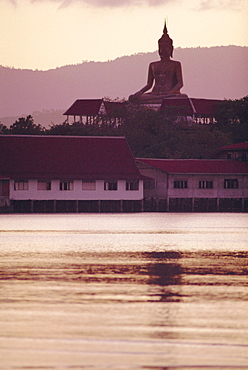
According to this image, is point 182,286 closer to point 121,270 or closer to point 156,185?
point 121,270

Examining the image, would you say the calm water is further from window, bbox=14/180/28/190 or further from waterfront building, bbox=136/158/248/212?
waterfront building, bbox=136/158/248/212

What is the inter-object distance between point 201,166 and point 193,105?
122ft

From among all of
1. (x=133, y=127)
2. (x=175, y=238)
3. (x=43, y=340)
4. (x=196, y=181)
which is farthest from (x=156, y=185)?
(x=43, y=340)

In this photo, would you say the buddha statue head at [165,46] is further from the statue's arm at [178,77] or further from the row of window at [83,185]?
the row of window at [83,185]

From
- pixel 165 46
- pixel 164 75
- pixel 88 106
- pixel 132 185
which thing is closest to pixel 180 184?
pixel 132 185

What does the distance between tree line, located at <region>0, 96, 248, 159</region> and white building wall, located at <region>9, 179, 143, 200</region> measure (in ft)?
49.1

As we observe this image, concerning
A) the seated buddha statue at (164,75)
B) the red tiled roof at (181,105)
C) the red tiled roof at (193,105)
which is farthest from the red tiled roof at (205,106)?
the seated buddha statue at (164,75)

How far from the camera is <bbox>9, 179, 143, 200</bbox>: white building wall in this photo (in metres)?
69.6

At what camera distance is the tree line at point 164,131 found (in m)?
87.8

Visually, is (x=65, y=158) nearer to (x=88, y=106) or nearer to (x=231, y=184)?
(x=231, y=184)

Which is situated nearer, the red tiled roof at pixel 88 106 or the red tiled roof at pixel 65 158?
the red tiled roof at pixel 65 158

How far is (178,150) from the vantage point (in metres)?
88.2

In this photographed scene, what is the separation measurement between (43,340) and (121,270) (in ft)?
36.5

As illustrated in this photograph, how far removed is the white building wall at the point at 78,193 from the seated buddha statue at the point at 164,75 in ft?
171
